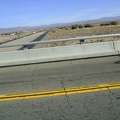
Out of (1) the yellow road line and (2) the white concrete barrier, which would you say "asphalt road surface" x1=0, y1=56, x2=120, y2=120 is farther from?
(2) the white concrete barrier

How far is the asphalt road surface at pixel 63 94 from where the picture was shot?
5.96 meters

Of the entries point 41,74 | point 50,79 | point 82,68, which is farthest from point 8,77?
point 82,68

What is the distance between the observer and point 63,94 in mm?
7324

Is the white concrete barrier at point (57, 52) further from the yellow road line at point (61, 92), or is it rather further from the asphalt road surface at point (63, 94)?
the yellow road line at point (61, 92)

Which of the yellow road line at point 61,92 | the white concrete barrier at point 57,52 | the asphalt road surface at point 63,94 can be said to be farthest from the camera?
the white concrete barrier at point 57,52

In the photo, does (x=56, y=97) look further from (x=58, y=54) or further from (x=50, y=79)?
(x=58, y=54)

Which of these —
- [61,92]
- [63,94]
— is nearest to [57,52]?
[61,92]

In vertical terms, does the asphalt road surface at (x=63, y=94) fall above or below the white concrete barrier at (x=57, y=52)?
below

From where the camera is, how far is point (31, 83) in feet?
29.4

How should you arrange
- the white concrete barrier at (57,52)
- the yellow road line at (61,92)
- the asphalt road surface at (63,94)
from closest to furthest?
1. the asphalt road surface at (63,94)
2. the yellow road line at (61,92)
3. the white concrete barrier at (57,52)

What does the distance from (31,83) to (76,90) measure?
75.8 inches

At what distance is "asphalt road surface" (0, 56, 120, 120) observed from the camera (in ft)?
19.6

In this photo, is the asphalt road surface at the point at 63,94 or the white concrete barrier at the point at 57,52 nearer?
the asphalt road surface at the point at 63,94

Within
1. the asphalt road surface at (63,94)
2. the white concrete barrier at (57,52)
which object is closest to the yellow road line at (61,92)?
the asphalt road surface at (63,94)
